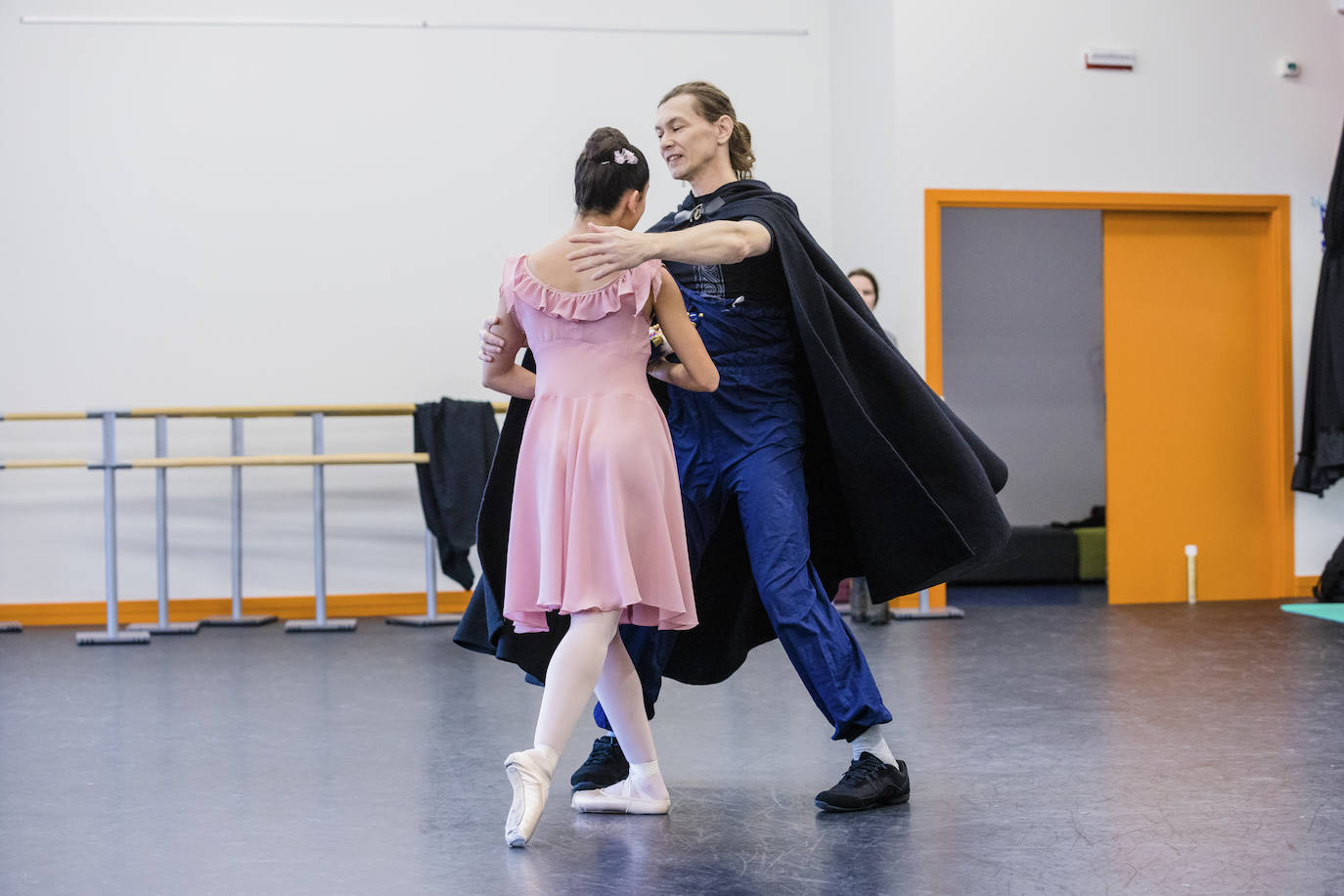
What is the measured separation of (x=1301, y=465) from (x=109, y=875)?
5.43m

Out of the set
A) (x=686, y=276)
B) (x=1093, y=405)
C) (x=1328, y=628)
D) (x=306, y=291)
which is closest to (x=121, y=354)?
(x=306, y=291)

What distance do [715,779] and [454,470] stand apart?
3.10 m

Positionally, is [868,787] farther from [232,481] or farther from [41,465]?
[41,465]

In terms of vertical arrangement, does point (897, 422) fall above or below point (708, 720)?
above

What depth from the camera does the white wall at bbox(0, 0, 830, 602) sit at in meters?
5.96

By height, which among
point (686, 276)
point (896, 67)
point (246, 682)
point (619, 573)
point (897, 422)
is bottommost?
point (246, 682)

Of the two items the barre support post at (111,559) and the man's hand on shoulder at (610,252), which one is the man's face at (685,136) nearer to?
the man's hand on shoulder at (610,252)

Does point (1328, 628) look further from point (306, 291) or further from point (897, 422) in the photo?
point (306, 291)

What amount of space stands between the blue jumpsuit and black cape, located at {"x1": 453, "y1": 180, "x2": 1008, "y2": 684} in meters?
0.07

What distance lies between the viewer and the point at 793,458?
2523 mm

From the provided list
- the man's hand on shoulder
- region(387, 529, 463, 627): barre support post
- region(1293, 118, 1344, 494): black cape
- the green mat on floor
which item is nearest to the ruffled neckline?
the man's hand on shoulder

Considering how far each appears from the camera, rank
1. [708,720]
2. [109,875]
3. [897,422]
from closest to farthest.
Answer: [109,875]
[897,422]
[708,720]

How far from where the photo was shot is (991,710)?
3.44 m

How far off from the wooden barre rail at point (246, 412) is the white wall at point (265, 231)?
356 mm
